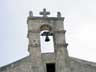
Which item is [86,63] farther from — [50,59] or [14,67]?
[14,67]

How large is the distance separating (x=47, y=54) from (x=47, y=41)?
38.1 inches

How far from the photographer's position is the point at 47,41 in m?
22.2

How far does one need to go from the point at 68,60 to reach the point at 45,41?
70.6 inches

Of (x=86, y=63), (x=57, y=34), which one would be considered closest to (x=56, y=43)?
(x=57, y=34)

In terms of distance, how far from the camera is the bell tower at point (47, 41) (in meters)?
21.3

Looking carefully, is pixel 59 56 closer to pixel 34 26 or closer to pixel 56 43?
pixel 56 43

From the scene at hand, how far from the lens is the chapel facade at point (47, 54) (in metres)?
21.1

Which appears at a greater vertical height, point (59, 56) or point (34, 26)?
point (34, 26)

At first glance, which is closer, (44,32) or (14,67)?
(14,67)

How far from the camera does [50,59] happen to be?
21.5 meters

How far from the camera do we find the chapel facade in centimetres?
2109

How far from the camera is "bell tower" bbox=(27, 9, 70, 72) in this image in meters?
21.3

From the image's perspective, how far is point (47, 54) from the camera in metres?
21.6

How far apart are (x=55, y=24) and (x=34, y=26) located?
1214 mm
